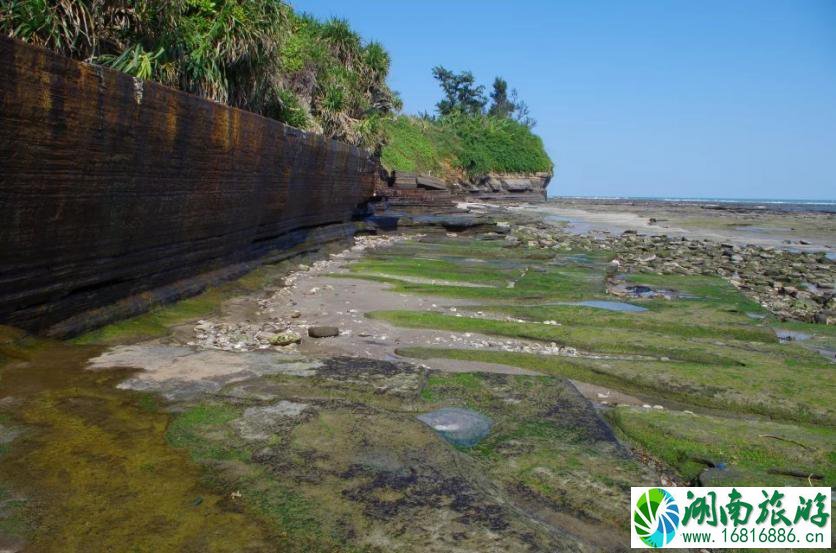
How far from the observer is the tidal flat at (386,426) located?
2357mm

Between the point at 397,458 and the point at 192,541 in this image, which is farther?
the point at 397,458

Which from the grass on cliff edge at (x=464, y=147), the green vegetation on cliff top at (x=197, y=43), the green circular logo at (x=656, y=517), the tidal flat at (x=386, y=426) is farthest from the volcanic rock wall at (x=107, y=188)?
the grass on cliff edge at (x=464, y=147)

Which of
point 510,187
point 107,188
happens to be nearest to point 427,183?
point 107,188

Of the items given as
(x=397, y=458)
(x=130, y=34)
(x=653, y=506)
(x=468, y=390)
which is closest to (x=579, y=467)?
(x=653, y=506)

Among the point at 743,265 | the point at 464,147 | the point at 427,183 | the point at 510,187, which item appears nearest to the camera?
the point at 743,265

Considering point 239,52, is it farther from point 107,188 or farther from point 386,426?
point 386,426

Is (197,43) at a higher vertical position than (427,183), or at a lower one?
higher

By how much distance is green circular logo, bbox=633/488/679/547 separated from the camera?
2602 millimetres

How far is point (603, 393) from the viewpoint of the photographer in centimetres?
482

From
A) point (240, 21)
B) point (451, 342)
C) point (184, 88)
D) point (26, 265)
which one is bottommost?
point (451, 342)

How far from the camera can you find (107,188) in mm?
5469

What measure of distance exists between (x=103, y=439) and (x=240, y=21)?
8.19 meters

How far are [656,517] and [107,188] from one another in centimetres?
483

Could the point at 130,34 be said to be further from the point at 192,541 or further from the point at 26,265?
the point at 192,541
